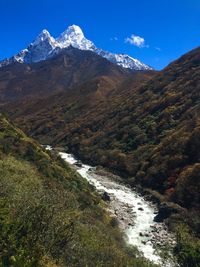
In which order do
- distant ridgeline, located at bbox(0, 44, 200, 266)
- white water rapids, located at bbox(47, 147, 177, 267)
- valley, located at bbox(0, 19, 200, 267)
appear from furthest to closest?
distant ridgeline, located at bbox(0, 44, 200, 266) → white water rapids, located at bbox(47, 147, 177, 267) → valley, located at bbox(0, 19, 200, 267)

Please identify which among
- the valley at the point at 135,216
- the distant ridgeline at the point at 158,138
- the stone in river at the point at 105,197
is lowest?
the valley at the point at 135,216

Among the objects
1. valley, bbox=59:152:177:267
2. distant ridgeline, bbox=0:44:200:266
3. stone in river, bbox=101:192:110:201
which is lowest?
valley, bbox=59:152:177:267

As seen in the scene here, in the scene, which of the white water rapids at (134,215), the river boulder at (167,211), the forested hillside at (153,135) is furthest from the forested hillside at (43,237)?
the forested hillside at (153,135)

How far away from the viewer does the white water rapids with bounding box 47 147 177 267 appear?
136 ft

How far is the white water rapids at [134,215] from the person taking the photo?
136 feet

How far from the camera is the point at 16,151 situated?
169 feet

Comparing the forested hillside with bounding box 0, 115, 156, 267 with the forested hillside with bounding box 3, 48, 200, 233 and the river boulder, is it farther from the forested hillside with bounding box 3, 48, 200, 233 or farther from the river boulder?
the forested hillside with bounding box 3, 48, 200, 233

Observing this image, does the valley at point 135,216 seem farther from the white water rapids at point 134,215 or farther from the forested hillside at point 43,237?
the forested hillside at point 43,237

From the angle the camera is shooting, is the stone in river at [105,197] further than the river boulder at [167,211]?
Yes

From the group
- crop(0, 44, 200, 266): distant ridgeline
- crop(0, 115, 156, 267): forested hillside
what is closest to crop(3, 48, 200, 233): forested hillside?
crop(0, 44, 200, 266): distant ridgeline

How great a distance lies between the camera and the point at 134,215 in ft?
169

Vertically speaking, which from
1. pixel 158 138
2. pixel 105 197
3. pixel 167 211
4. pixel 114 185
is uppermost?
pixel 158 138

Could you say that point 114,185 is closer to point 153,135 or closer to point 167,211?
point 167,211

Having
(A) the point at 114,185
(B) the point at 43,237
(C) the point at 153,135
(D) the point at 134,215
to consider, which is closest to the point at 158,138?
(C) the point at 153,135
